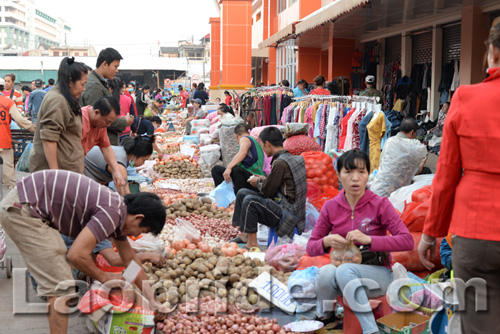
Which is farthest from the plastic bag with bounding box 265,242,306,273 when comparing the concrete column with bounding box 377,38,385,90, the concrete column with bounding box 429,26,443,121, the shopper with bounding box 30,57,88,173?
the concrete column with bounding box 377,38,385,90

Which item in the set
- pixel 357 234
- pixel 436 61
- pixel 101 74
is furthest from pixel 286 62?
pixel 357 234

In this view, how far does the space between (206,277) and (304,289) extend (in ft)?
3.26

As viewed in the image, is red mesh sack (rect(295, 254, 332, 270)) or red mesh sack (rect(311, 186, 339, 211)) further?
red mesh sack (rect(311, 186, 339, 211))

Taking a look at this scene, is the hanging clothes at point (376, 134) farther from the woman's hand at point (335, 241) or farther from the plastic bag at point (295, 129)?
the woman's hand at point (335, 241)

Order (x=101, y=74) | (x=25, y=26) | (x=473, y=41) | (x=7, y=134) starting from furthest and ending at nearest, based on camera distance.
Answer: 1. (x=25, y=26)
2. (x=473, y=41)
3. (x=7, y=134)
4. (x=101, y=74)

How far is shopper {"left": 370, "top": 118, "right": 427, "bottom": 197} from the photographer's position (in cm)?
633

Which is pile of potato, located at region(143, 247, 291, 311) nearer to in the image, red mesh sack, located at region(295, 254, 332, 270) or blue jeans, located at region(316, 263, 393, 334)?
red mesh sack, located at region(295, 254, 332, 270)

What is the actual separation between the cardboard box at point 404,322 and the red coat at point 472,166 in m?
1.12

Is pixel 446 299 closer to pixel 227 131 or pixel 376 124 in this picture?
pixel 376 124

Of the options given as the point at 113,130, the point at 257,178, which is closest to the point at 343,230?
the point at 257,178

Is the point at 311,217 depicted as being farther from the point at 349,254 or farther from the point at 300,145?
the point at 349,254

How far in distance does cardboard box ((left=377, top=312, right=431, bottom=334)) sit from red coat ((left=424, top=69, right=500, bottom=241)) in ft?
3.67

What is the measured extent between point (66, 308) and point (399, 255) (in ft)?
7.89

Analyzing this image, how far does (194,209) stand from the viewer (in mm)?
7684
